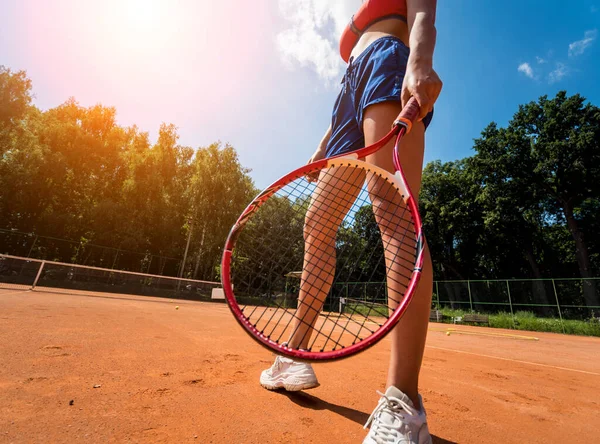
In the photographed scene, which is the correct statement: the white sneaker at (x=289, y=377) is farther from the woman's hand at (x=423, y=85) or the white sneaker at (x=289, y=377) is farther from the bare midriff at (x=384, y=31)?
the bare midriff at (x=384, y=31)

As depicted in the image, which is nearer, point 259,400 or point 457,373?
point 259,400

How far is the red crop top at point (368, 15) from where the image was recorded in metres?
1.74

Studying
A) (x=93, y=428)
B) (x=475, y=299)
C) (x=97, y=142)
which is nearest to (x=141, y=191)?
(x=97, y=142)

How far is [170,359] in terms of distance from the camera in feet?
6.26

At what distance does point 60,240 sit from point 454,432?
22.8 metres

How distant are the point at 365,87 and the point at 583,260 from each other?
80.4ft

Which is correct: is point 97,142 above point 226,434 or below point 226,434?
above

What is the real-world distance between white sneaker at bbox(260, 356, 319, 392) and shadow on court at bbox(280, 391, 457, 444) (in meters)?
0.05

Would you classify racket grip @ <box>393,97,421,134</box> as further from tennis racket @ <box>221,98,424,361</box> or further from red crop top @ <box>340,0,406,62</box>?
red crop top @ <box>340,0,406,62</box>

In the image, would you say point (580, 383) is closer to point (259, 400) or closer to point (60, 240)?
point (259, 400)

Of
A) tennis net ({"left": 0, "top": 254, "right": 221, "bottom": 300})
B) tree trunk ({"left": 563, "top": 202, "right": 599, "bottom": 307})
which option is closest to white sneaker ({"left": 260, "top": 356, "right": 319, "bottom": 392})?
tennis net ({"left": 0, "top": 254, "right": 221, "bottom": 300})

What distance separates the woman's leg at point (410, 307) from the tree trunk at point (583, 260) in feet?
56.0

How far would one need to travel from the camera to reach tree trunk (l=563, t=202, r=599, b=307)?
43.8ft

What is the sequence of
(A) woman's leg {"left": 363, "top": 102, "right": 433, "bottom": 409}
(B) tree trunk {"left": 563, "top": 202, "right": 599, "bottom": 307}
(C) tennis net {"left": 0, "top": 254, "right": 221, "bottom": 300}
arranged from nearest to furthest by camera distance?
(A) woman's leg {"left": 363, "top": 102, "right": 433, "bottom": 409}, (C) tennis net {"left": 0, "top": 254, "right": 221, "bottom": 300}, (B) tree trunk {"left": 563, "top": 202, "right": 599, "bottom": 307}
